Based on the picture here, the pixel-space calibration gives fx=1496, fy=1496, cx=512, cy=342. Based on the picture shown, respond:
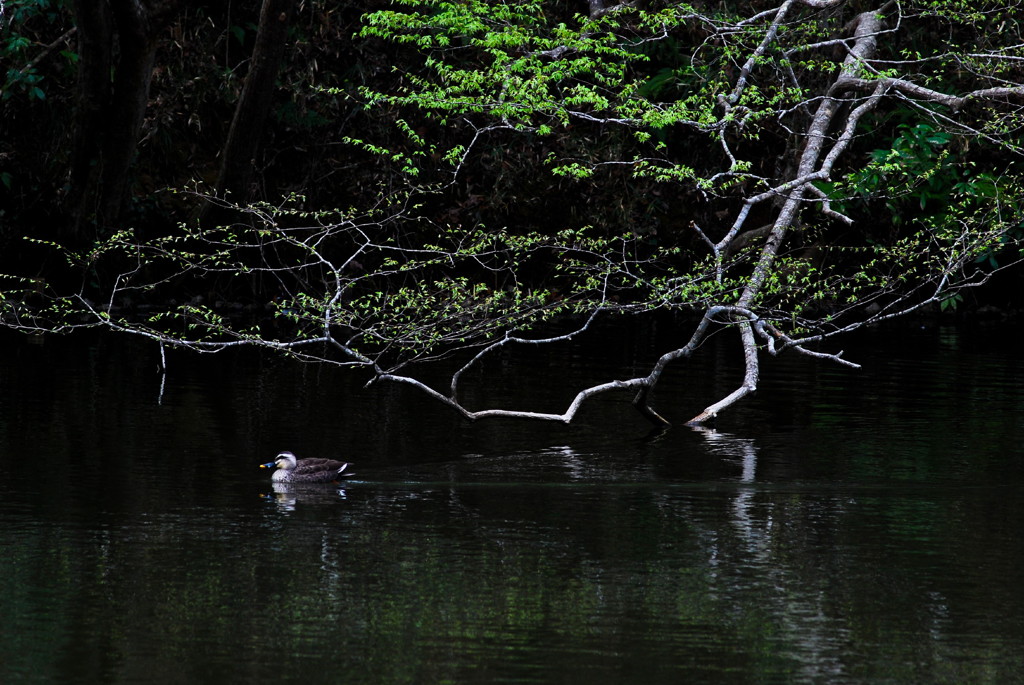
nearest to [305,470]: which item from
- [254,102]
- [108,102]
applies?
[254,102]

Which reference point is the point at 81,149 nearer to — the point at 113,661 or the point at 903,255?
the point at 903,255

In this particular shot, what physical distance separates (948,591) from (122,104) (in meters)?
16.0

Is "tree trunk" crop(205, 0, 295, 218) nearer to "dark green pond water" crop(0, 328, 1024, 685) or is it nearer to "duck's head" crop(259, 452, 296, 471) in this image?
"dark green pond water" crop(0, 328, 1024, 685)

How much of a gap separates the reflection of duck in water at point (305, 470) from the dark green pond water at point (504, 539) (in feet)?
0.65

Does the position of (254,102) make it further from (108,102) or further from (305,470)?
(305,470)

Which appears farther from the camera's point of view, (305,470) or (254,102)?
(254,102)

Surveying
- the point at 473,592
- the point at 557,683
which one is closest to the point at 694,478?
the point at 473,592

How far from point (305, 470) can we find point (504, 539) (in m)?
2.39

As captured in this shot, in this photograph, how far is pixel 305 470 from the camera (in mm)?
12312

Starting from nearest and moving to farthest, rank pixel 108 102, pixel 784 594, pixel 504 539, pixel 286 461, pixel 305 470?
1. pixel 784 594
2. pixel 504 539
3. pixel 305 470
4. pixel 286 461
5. pixel 108 102

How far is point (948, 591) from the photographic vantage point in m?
9.36

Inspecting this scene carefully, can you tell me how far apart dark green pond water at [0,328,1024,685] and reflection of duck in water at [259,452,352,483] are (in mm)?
199

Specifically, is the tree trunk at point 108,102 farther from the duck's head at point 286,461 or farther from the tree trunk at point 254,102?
the duck's head at point 286,461

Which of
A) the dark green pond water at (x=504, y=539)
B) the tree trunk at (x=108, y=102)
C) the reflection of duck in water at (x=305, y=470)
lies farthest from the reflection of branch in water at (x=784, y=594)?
the tree trunk at (x=108, y=102)
